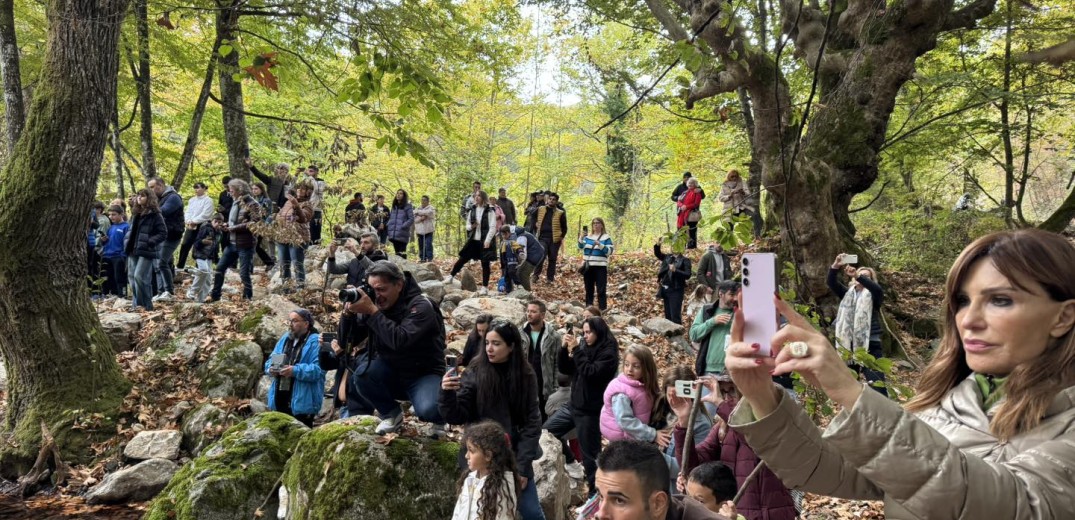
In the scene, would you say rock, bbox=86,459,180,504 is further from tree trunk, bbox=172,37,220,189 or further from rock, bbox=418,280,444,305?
tree trunk, bbox=172,37,220,189

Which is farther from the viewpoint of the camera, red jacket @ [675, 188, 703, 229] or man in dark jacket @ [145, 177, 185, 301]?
red jacket @ [675, 188, 703, 229]

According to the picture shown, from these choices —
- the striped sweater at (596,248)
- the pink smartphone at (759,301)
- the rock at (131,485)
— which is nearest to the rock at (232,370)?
the rock at (131,485)

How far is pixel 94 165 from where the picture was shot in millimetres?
6160

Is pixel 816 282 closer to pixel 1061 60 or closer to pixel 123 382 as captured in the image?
pixel 1061 60

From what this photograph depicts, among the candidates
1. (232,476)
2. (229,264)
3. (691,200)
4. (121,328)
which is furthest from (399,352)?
(691,200)

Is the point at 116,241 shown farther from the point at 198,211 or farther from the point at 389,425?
the point at 389,425

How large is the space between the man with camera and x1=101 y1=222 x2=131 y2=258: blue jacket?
8221 mm

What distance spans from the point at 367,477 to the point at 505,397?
1.13 metres

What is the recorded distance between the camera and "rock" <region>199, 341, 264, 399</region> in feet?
23.4

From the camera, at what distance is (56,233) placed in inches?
236

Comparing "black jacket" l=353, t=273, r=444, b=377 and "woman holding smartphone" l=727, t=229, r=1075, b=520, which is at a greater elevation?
"woman holding smartphone" l=727, t=229, r=1075, b=520

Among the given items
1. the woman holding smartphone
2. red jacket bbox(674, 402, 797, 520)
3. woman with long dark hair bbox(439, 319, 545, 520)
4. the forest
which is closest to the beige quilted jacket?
the woman holding smartphone

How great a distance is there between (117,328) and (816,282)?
10.4 m

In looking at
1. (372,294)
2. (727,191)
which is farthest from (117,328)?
(727,191)
